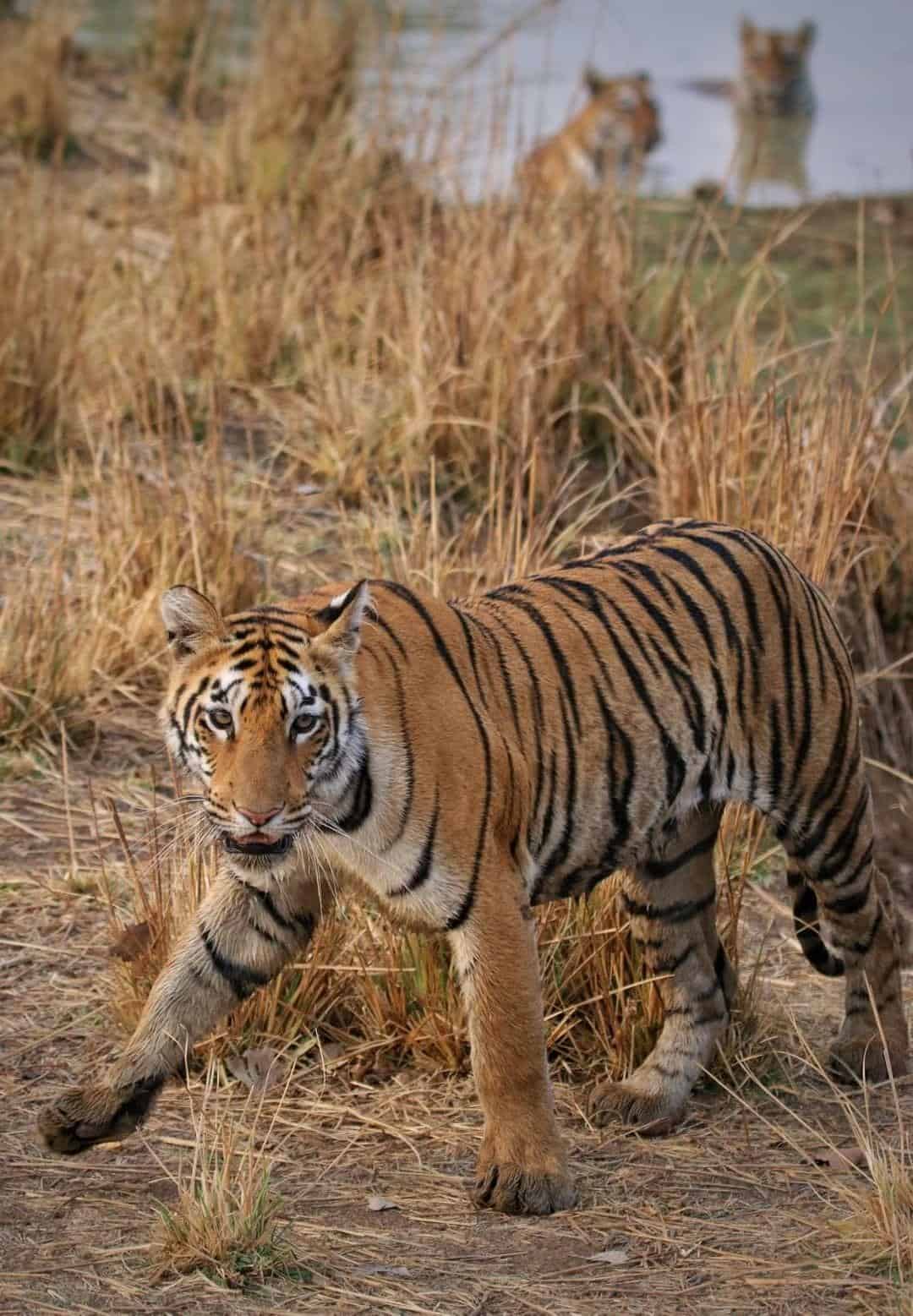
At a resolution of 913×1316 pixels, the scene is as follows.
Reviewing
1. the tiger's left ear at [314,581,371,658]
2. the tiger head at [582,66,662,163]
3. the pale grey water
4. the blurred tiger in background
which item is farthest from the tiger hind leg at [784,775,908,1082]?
the tiger head at [582,66,662,163]

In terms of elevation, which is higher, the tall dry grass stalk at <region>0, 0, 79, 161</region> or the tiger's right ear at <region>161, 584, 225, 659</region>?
the tall dry grass stalk at <region>0, 0, 79, 161</region>

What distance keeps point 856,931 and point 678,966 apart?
0.42 metres

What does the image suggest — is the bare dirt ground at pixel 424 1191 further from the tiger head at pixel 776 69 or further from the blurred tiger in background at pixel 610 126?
the tiger head at pixel 776 69

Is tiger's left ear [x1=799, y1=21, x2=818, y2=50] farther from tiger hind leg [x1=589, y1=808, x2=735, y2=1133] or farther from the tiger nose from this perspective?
the tiger nose

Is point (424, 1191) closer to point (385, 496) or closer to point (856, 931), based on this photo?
point (856, 931)

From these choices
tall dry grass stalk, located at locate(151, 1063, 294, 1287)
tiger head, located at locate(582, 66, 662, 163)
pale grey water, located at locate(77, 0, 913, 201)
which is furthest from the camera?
tiger head, located at locate(582, 66, 662, 163)

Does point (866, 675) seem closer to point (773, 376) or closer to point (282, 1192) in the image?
point (773, 376)

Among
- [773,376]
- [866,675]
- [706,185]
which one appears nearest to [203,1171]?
[866,675]

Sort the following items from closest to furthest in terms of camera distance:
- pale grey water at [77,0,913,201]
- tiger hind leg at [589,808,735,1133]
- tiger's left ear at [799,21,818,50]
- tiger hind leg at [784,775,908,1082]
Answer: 1. tiger hind leg at [589,808,735,1133]
2. tiger hind leg at [784,775,908,1082]
3. pale grey water at [77,0,913,201]
4. tiger's left ear at [799,21,818,50]

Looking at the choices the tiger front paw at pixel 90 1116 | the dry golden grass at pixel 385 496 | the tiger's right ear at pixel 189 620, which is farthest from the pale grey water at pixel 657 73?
the tiger front paw at pixel 90 1116

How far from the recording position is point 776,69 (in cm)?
1631

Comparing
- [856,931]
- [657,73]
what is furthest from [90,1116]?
[657,73]

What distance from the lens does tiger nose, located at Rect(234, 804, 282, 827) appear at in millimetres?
3193

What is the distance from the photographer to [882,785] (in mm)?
6297
